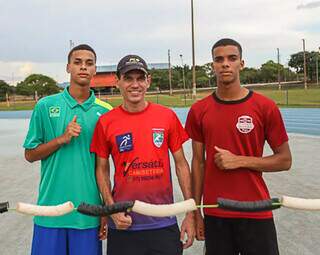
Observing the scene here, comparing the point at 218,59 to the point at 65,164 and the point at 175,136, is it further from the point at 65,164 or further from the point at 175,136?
the point at 65,164

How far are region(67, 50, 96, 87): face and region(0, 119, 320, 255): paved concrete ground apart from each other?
6.67ft

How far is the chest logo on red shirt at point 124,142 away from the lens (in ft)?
8.66

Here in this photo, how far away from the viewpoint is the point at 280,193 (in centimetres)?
603

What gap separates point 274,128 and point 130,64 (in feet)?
3.21

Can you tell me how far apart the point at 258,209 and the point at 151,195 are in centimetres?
74

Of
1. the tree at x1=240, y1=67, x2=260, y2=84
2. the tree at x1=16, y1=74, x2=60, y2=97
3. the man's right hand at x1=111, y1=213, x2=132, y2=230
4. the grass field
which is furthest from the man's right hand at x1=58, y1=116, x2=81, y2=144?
the tree at x1=240, y1=67, x2=260, y2=84

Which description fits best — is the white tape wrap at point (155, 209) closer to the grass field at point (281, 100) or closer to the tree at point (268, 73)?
the grass field at point (281, 100)

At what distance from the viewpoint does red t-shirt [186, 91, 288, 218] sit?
2.65m

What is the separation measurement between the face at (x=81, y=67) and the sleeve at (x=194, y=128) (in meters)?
0.74

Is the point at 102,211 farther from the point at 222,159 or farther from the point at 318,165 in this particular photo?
the point at 318,165

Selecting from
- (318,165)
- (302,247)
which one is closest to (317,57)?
(318,165)

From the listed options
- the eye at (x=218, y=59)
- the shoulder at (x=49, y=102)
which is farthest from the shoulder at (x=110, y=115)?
the eye at (x=218, y=59)

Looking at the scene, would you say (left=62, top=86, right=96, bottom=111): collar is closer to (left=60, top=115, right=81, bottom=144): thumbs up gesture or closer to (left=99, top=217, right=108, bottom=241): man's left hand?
(left=60, top=115, right=81, bottom=144): thumbs up gesture

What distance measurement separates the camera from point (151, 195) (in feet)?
8.65
